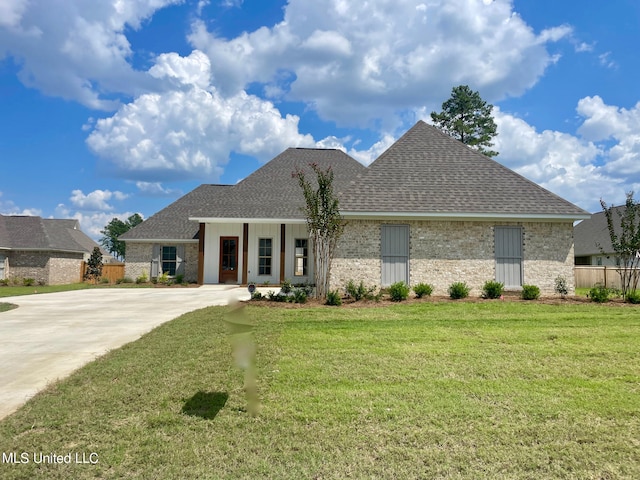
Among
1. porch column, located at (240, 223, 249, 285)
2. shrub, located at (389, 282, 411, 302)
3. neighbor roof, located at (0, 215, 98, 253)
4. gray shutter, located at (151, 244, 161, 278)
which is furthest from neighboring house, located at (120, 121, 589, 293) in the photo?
neighbor roof, located at (0, 215, 98, 253)

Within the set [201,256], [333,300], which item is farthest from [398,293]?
[201,256]

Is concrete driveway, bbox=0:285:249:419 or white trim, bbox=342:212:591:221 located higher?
white trim, bbox=342:212:591:221

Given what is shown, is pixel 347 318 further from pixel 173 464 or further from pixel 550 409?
pixel 173 464

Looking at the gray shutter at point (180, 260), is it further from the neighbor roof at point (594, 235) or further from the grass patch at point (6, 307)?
the neighbor roof at point (594, 235)

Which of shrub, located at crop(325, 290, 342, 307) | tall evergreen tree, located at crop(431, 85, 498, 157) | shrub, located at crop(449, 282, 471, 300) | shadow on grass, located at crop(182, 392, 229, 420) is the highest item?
tall evergreen tree, located at crop(431, 85, 498, 157)

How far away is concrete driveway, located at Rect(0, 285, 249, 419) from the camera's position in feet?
18.2

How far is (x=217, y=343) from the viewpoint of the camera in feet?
23.7

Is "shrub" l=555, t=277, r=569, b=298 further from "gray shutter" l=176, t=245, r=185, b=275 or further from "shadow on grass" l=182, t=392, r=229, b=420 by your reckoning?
"gray shutter" l=176, t=245, r=185, b=275

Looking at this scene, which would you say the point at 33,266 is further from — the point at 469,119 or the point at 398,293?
the point at 469,119

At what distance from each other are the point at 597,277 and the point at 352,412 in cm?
2294

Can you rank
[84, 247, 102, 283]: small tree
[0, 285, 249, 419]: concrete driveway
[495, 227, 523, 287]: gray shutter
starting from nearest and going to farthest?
[0, 285, 249, 419]: concrete driveway, [495, 227, 523, 287]: gray shutter, [84, 247, 102, 283]: small tree

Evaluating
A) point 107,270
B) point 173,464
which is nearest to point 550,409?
point 173,464

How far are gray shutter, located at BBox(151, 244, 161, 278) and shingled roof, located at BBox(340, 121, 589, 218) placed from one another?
13.6 m

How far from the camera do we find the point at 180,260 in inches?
934
